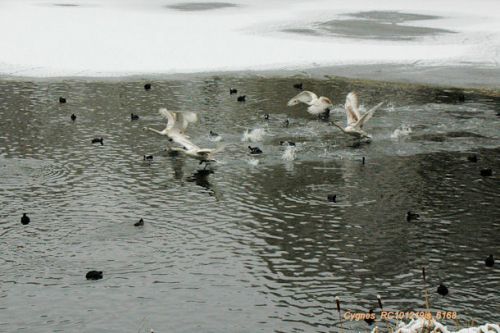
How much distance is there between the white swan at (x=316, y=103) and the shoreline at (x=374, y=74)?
18.3ft

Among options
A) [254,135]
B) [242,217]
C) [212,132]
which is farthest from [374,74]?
[242,217]

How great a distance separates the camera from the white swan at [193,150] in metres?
20.0

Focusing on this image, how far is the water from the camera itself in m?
12.9

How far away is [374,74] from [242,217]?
15.3 m

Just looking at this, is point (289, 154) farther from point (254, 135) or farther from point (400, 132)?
point (400, 132)

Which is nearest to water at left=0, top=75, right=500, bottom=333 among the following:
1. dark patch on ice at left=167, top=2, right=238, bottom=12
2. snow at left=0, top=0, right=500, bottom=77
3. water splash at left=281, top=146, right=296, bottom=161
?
water splash at left=281, top=146, right=296, bottom=161

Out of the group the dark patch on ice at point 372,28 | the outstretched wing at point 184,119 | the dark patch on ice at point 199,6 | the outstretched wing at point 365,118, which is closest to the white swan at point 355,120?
the outstretched wing at point 365,118

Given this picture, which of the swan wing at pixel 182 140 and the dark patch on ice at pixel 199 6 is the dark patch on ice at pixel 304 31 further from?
the swan wing at pixel 182 140

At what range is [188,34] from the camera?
37.4 m

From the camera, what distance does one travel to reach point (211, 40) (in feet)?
119

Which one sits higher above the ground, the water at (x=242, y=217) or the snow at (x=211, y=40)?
the snow at (x=211, y=40)

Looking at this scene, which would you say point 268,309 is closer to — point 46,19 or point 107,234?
point 107,234

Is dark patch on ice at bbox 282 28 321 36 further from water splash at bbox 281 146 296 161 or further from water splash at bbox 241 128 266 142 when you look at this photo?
water splash at bbox 281 146 296 161

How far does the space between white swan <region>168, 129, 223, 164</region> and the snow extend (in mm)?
10945
